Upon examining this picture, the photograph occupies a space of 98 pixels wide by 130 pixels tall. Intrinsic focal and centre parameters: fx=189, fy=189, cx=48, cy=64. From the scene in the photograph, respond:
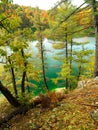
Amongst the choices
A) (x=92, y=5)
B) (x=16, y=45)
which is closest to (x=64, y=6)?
(x=92, y=5)

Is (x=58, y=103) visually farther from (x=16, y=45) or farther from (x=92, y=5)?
(x=92, y=5)

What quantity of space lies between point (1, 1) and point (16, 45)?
1.79m

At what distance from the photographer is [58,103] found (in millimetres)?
7059

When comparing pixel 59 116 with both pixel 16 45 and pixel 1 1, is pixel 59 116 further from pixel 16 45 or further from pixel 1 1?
pixel 1 1

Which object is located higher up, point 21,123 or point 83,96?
point 83,96

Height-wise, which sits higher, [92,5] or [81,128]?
[92,5]

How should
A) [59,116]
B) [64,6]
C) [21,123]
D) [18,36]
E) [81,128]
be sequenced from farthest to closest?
[64,6]
[18,36]
[21,123]
[59,116]
[81,128]

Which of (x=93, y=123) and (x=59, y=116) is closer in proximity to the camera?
(x=93, y=123)

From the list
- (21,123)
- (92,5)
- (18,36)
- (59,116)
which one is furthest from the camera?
(92,5)

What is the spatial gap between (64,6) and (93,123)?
13213mm

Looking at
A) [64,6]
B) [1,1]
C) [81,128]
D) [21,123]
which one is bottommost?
[21,123]

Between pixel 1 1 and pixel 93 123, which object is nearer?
pixel 93 123

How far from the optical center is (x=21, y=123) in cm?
688

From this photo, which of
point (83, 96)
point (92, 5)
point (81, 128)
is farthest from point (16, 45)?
point (92, 5)
